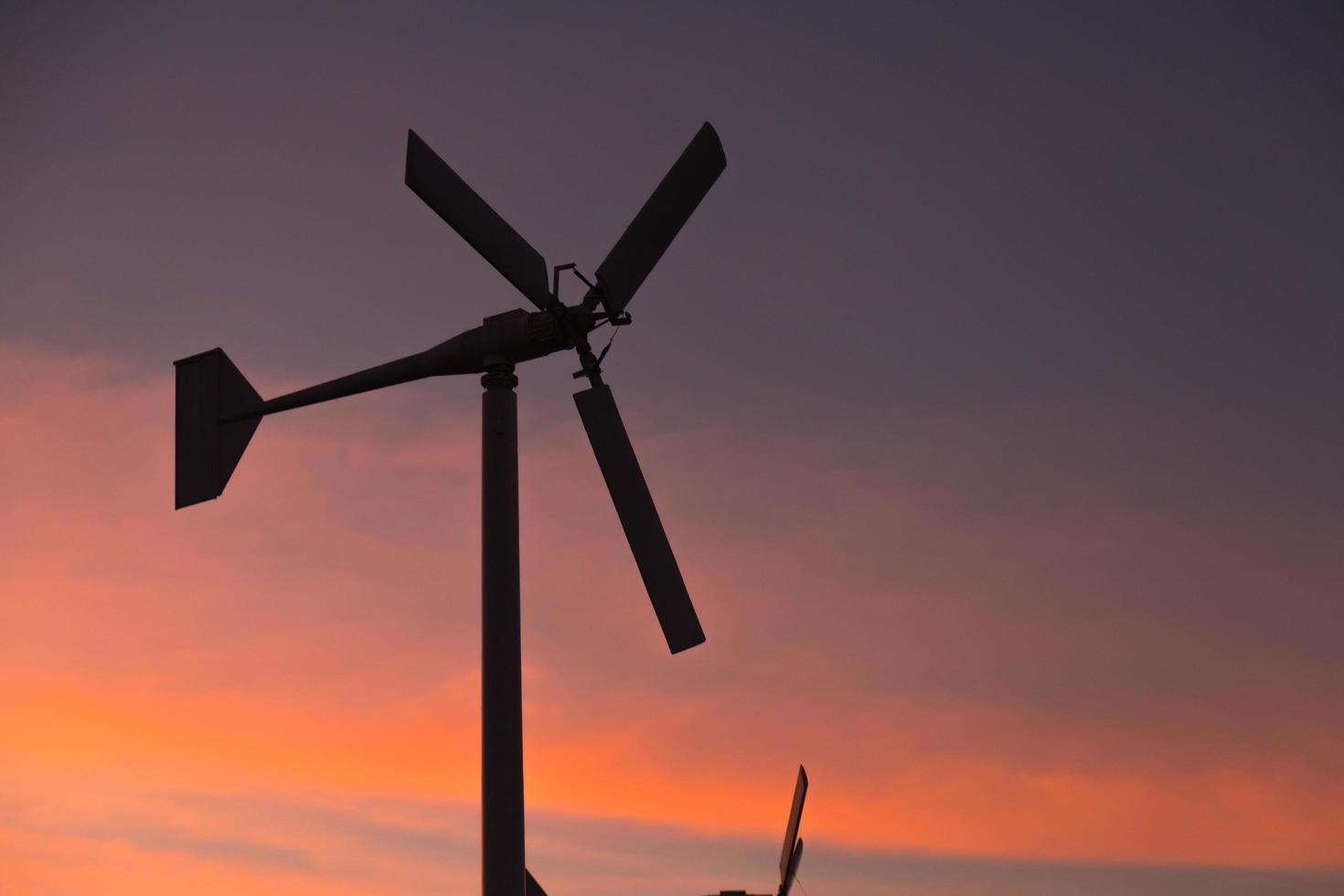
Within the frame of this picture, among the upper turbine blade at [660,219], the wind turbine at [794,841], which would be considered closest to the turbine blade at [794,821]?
the wind turbine at [794,841]

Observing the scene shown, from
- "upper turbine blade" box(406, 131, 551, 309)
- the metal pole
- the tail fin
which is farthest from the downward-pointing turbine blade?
the tail fin

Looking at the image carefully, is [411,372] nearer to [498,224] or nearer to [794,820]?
[498,224]

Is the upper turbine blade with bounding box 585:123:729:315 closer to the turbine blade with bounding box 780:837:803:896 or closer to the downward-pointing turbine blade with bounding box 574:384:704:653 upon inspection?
the downward-pointing turbine blade with bounding box 574:384:704:653

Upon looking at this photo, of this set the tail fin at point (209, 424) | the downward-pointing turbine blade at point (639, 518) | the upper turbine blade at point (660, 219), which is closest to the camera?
the downward-pointing turbine blade at point (639, 518)

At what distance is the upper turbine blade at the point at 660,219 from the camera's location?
1994cm

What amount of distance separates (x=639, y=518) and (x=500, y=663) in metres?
3.02

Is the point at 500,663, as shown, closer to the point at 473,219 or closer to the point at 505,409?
the point at 505,409

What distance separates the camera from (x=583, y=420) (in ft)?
64.2

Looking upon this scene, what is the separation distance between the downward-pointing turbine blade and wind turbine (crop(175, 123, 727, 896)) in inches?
0.7

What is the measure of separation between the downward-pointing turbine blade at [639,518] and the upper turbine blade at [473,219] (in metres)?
1.89

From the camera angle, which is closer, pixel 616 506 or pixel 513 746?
pixel 513 746

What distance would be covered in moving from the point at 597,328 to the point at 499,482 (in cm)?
287

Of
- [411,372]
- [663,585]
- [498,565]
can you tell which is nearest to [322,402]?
[411,372]

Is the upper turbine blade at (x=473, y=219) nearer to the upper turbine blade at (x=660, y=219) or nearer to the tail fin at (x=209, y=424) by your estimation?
the upper turbine blade at (x=660, y=219)
